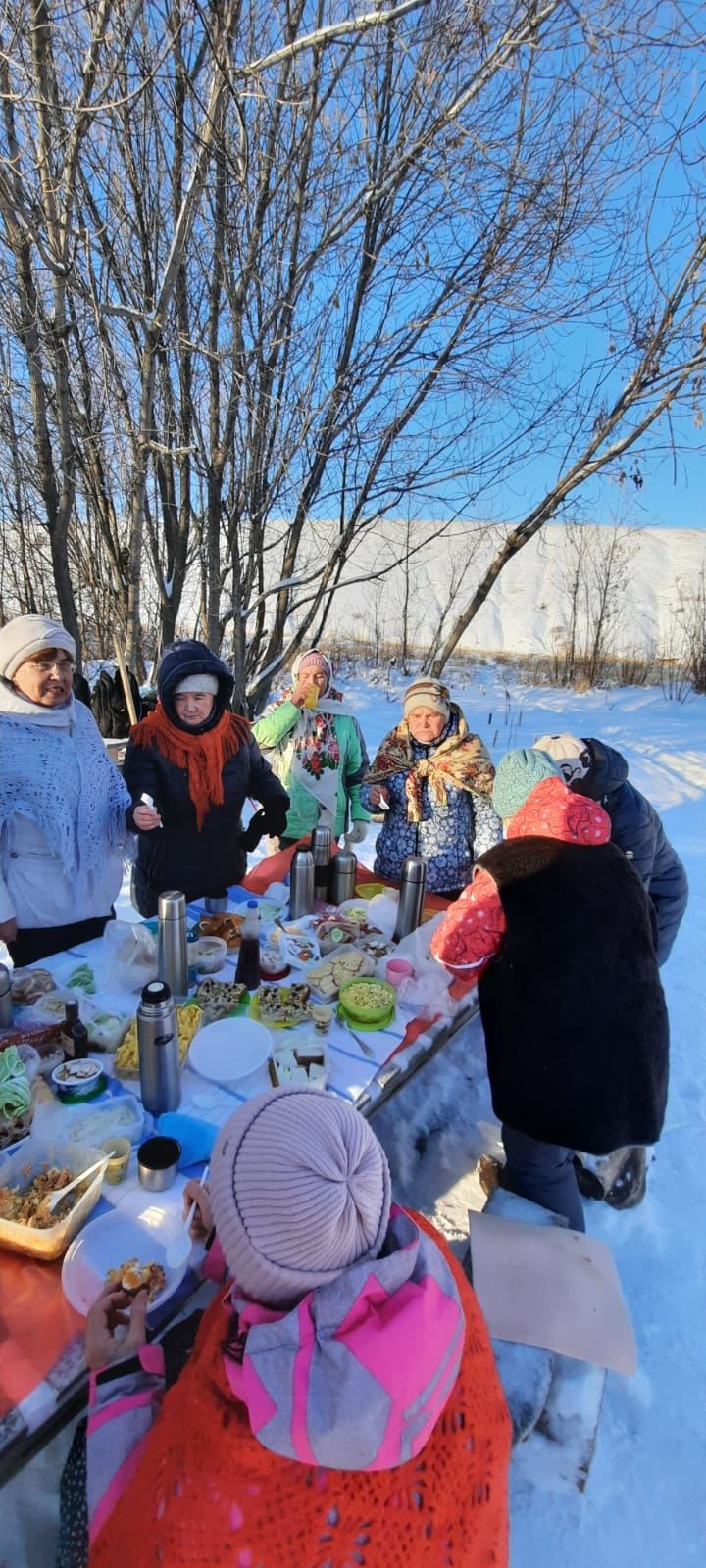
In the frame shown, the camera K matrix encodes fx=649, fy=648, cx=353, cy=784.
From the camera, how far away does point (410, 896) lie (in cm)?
272

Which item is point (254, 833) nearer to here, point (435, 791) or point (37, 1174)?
point (435, 791)

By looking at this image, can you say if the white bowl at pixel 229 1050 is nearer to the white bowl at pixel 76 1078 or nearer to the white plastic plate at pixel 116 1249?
the white bowl at pixel 76 1078

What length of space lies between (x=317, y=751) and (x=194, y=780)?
1150mm

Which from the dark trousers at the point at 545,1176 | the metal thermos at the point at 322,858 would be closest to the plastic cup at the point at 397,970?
the dark trousers at the point at 545,1176

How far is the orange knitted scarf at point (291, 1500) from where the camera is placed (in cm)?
86

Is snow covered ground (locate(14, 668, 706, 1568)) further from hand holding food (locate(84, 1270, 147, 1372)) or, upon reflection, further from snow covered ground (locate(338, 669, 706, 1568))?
hand holding food (locate(84, 1270, 147, 1372))

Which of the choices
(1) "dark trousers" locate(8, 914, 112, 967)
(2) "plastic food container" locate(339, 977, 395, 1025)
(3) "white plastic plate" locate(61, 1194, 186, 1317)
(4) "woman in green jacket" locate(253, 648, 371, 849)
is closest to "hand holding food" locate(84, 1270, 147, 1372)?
(3) "white plastic plate" locate(61, 1194, 186, 1317)

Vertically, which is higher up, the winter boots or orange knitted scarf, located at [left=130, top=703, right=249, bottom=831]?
orange knitted scarf, located at [left=130, top=703, right=249, bottom=831]

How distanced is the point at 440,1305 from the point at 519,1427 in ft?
3.43

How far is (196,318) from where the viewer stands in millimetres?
4910

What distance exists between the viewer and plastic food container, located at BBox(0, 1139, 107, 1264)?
1349 mm

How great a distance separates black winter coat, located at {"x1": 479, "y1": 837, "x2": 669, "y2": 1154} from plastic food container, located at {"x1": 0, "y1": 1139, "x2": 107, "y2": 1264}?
1.27 meters

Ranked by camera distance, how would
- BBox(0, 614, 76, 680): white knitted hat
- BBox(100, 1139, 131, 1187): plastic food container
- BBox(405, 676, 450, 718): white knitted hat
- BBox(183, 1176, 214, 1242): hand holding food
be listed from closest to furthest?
BBox(183, 1176, 214, 1242): hand holding food → BBox(100, 1139, 131, 1187): plastic food container → BBox(0, 614, 76, 680): white knitted hat → BBox(405, 676, 450, 718): white knitted hat

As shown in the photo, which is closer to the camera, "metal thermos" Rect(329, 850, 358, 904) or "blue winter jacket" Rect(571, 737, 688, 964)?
"blue winter jacket" Rect(571, 737, 688, 964)
